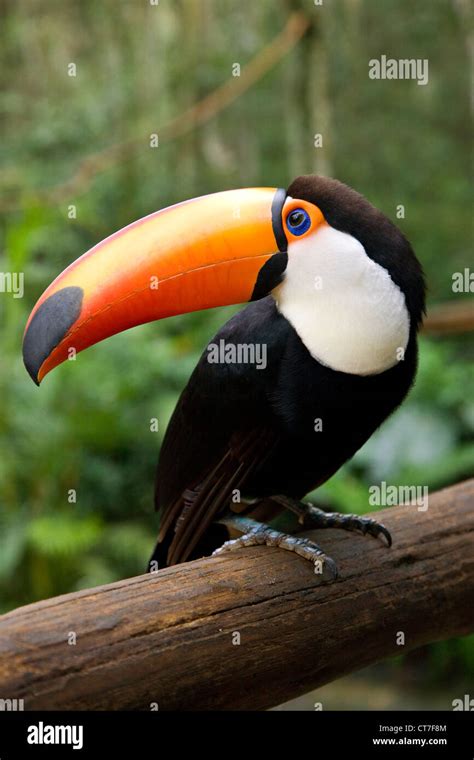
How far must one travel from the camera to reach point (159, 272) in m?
2.05

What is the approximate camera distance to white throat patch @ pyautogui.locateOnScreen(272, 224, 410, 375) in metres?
2.02

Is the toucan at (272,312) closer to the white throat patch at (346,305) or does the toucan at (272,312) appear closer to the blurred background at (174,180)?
the white throat patch at (346,305)

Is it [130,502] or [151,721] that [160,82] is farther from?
[151,721]

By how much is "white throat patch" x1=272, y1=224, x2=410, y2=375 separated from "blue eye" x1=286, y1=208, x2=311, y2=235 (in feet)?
0.09

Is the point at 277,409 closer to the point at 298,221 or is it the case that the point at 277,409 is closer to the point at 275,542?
the point at 275,542

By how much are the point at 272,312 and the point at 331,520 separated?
0.62 metres

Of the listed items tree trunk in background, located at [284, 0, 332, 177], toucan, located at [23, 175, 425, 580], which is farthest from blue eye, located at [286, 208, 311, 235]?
tree trunk in background, located at [284, 0, 332, 177]

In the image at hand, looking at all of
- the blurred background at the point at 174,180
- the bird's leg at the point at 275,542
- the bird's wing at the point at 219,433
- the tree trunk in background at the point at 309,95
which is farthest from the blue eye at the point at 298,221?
the tree trunk in background at the point at 309,95

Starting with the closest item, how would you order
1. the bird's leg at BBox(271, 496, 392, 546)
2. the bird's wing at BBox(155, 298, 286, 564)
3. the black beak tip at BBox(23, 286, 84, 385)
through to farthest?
the black beak tip at BBox(23, 286, 84, 385) → the bird's wing at BBox(155, 298, 286, 564) → the bird's leg at BBox(271, 496, 392, 546)

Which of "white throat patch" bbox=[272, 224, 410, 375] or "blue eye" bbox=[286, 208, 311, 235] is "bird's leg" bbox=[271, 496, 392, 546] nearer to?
"white throat patch" bbox=[272, 224, 410, 375]

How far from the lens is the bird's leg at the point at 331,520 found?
7.52ft

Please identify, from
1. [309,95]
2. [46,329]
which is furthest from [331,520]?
[309,95]

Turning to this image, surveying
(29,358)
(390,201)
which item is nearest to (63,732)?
(29,358)

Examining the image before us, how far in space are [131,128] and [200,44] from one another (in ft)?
4.27
